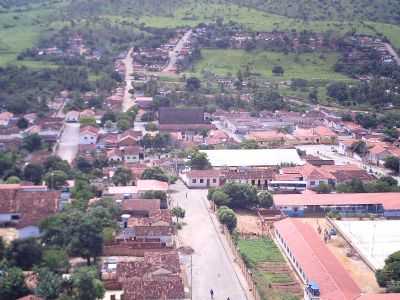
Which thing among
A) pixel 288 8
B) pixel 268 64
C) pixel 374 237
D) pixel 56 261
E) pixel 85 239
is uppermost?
pixel 288 8

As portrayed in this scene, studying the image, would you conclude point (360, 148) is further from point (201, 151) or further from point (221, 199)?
point (221, 199)

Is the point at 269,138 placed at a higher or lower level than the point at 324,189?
lower

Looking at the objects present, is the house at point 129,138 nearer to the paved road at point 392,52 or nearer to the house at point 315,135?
the house at point 315,135

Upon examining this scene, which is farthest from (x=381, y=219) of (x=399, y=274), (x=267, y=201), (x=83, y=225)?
(x=83, y=225)

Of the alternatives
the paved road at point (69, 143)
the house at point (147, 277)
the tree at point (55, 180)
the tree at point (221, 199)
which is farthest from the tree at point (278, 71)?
the house at point (147, 277)

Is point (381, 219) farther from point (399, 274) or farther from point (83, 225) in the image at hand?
point (83, 225)

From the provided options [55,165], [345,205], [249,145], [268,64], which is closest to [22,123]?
[55,165]
